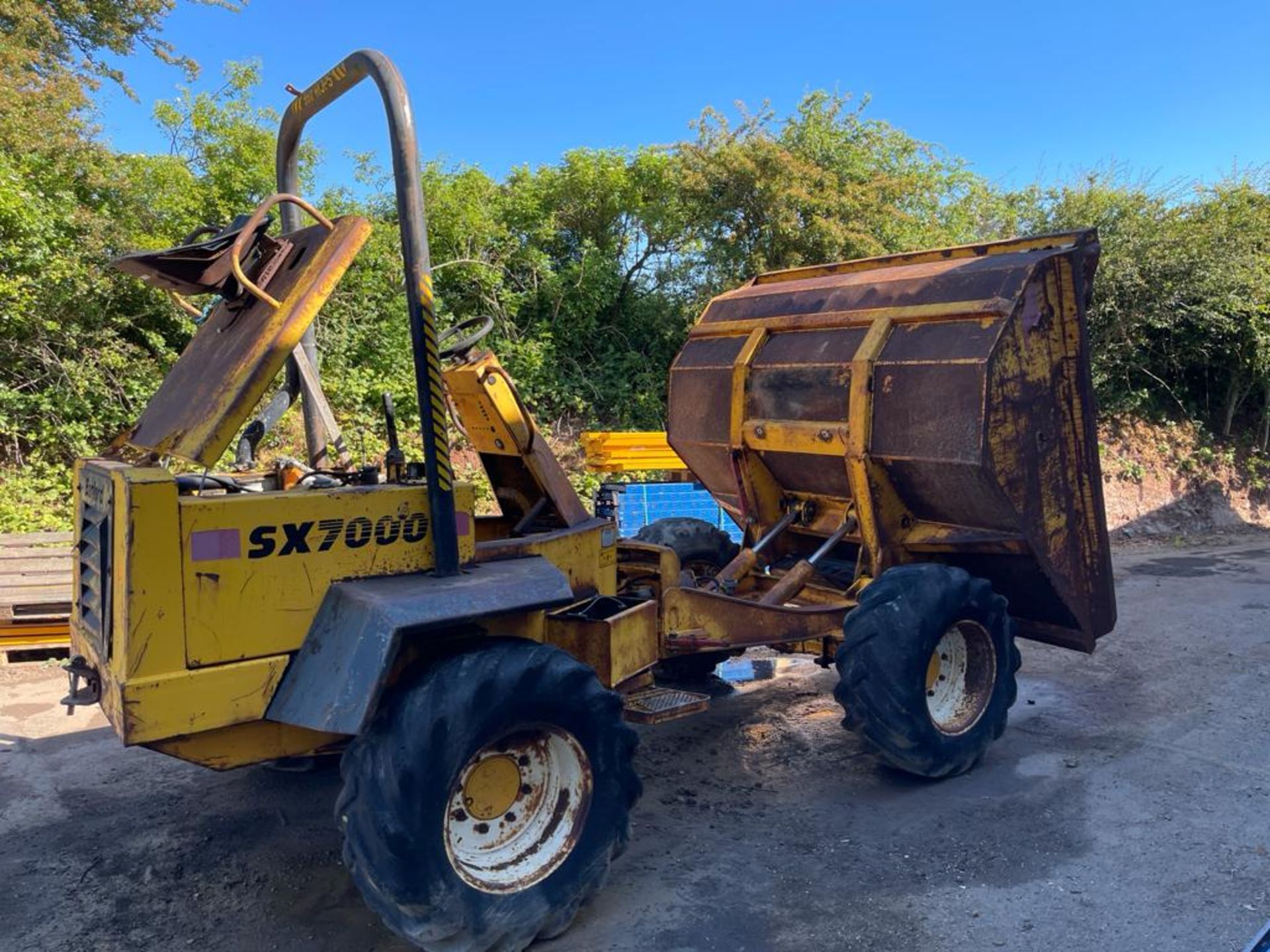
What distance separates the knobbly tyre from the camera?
2971mm

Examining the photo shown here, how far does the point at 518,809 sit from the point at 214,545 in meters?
1.41

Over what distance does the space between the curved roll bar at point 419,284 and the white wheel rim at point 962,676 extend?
8.93 feet

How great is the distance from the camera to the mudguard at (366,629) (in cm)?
291

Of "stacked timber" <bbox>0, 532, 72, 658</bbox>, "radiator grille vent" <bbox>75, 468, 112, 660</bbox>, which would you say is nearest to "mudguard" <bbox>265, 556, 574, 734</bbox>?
"radiator grille vent" <bbox>75, 468, 112, 660</bbox>

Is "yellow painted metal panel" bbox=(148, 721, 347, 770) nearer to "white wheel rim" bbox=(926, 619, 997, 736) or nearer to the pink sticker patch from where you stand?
the pink sticker patch

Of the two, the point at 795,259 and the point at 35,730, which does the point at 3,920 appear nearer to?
the point at 35,730

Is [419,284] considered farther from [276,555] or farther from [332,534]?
[276,555]

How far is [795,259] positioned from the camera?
43.5 ft

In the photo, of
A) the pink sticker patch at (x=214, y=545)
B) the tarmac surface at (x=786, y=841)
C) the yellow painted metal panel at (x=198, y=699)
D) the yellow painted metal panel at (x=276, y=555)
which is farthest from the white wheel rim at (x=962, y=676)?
the pink sticker patch at (x=214, y=545)

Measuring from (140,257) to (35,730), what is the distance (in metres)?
3.44

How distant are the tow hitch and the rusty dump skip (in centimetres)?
351

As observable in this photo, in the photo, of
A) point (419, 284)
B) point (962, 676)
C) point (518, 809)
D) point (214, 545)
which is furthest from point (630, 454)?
point (214, 545)

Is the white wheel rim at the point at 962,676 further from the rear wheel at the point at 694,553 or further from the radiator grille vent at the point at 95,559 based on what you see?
the radiator grille vent at the point at 95,559

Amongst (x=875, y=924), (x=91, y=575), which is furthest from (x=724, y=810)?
(x=91, y=575)
